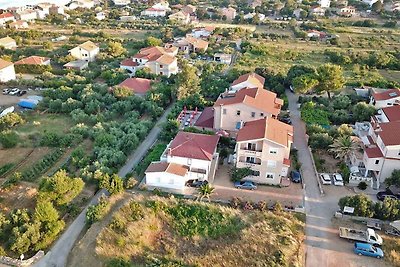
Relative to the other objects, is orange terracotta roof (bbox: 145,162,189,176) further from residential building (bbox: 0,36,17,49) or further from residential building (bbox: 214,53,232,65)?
residential building (bbox: 0,36,17,49)

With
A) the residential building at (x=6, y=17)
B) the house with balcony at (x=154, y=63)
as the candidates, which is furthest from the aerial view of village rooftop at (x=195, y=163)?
the residential building at (x=6, y=17)

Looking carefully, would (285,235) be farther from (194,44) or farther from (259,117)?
(194,44)

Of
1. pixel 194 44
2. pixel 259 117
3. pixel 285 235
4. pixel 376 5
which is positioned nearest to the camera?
pixel 285 235

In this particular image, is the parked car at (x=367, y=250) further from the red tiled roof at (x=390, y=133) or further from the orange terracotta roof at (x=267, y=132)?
the red tiled roof at (x=390, y=133)

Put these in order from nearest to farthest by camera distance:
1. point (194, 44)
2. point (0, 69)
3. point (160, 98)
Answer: point (160, 98) < point (0, 69) < point (194, 44)

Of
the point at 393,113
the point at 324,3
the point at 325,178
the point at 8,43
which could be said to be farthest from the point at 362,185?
the point at 324,3

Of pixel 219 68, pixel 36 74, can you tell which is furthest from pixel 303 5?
pixel 36 74
